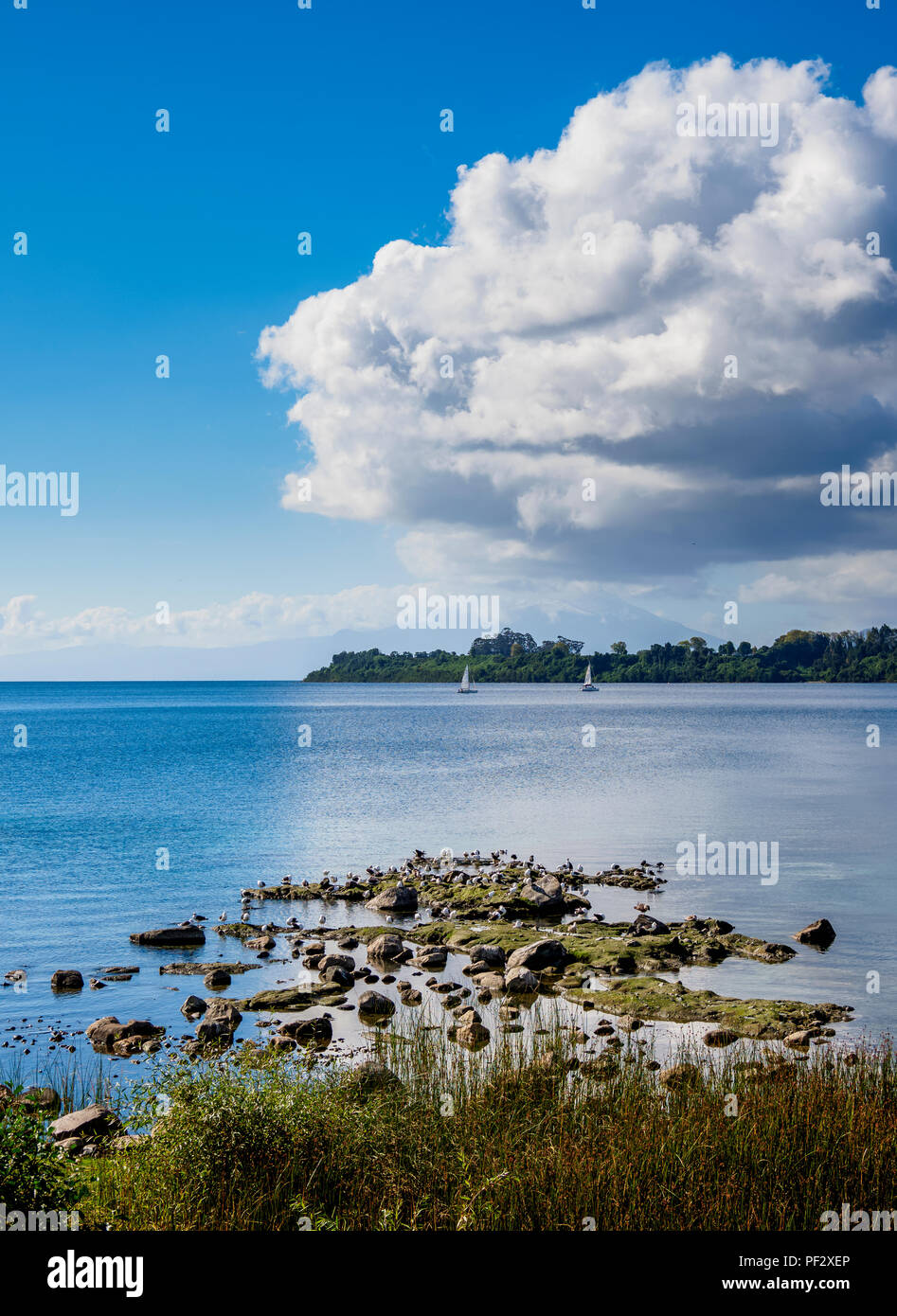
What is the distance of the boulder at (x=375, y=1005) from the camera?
2172cm

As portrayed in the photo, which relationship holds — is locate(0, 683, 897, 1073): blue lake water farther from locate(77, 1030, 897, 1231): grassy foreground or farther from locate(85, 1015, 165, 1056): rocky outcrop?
locate(77, 1030, 897, 1231): grassy foreground

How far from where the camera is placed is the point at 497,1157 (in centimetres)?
1212

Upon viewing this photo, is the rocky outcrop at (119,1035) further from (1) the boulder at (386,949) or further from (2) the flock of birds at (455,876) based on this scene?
(2) the flock of birds at (455,876)

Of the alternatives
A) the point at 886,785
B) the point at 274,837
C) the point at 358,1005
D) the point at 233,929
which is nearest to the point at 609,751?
the point at 886,785

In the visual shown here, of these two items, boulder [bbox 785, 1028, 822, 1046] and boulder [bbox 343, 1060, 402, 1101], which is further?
boulder [bbox 785, 1028, 822, 1046]

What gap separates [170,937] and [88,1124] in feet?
49.4

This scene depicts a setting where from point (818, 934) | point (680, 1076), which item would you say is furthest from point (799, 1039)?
point (818, 934)

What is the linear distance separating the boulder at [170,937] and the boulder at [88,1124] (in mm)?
14210

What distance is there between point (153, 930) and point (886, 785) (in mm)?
52065

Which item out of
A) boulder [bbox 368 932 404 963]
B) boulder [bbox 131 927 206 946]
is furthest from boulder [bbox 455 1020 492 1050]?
boulder [bbox 131 927 206 946]

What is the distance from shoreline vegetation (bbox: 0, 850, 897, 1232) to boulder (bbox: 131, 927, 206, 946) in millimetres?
4407

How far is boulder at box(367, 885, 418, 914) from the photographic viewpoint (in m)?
33.1
